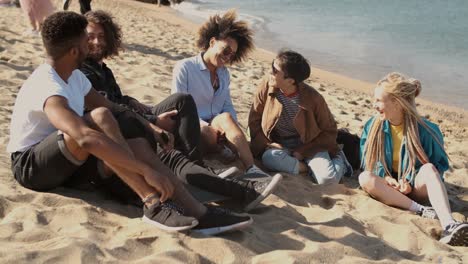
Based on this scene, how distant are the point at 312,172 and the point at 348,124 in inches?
71.7

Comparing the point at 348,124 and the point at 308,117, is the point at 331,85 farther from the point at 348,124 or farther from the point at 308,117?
the point at 308,117

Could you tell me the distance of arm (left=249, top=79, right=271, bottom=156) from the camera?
16.3 feet

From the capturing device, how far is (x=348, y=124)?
6.46 metres

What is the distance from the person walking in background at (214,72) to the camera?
15.6 ft

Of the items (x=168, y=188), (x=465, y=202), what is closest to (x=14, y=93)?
(x=168, y=188)

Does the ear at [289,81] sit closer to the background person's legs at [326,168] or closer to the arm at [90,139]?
the background person's legs at [326,168]

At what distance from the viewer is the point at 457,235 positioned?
364 cm

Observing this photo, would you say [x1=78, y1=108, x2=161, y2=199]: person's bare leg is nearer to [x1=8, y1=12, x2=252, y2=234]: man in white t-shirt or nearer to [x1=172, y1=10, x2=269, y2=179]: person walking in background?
[x1=8, y1=12, x2=252, y2=234]: man in white t-shirt

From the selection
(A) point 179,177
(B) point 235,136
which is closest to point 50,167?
(A) point 179,177

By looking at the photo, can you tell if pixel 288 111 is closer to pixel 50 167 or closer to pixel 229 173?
pixel 229 173

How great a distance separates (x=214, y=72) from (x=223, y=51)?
261 millimetres

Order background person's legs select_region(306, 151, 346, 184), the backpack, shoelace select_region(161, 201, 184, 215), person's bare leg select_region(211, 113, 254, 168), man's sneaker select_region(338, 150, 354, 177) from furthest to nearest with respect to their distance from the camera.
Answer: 1. the backpack
2. man's sneaker select_region(338, 150, 354, 177)
3. background person's legs select_region(306, 151, 346, 184)
4. person's bare leg select_region(211, 113, 254, 168)
5. shoelace select_region(161, 201, 184, 215)

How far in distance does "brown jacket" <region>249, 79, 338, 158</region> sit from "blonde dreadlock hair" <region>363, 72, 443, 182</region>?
21.6 inches

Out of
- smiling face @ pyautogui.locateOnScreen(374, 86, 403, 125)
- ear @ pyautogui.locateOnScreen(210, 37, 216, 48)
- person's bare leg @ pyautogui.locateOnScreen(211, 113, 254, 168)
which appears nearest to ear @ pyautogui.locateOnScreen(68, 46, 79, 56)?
person's bare leg @ pyautogui.locateOnScreen(211, 113, 254, 168)
